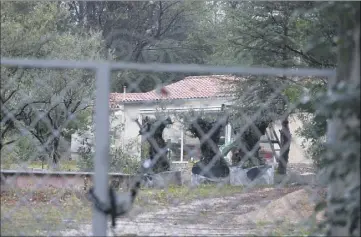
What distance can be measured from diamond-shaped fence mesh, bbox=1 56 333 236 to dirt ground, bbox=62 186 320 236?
0.03 meters

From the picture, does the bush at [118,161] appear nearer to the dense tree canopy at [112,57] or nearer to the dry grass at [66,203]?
the dense tree canopy at [112,57]

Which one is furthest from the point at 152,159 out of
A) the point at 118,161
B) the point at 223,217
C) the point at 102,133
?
the point at 118,161

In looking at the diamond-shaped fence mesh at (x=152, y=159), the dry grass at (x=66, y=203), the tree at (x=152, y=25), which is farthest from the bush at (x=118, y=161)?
the tree at (x=152, y=25)

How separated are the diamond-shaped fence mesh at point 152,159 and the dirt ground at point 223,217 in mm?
29

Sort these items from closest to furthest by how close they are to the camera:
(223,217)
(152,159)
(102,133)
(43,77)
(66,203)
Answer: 1. (102,133)
2. (152,159)
3. (223,217)
4. (66,203)
5. (43,77)

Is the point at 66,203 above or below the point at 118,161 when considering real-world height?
below

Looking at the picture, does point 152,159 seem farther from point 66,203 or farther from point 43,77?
point 43,77

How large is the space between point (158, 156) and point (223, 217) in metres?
5.48

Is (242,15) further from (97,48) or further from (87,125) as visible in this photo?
(87,125)

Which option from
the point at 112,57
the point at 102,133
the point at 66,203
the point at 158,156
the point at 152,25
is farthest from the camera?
the point at 152,25

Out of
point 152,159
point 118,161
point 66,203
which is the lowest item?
point 66,203

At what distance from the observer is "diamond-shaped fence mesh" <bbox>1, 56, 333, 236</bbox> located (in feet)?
10.7

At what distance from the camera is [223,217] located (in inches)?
346

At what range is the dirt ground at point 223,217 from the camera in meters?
6.29
